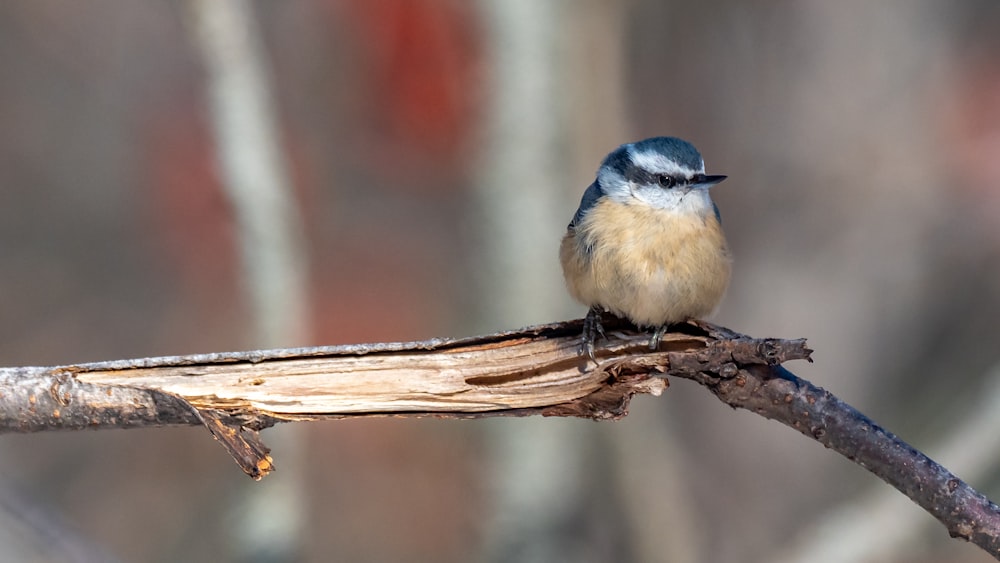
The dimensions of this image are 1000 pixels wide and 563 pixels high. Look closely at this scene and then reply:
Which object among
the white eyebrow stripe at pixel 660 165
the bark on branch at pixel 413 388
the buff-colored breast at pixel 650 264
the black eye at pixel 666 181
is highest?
the white eyebrow stripe at pixel 660 165

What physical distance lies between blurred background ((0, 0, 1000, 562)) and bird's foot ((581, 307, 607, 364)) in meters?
2.92

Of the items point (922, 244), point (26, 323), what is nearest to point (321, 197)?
point (26, 323)

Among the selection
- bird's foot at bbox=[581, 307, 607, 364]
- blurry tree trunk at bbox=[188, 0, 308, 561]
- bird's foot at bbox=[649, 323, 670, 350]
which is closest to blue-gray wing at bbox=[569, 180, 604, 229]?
bird's foot at bbox=[581, 307, 607, 364]

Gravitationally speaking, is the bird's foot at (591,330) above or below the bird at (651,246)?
below

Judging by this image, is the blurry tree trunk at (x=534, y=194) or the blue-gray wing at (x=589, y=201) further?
the blurry tree trunk at (x=534, y=194)

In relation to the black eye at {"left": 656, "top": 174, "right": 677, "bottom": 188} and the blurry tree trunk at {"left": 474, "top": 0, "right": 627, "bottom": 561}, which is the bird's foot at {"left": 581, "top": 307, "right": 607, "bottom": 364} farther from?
the blurry tree trunk at {"left": 474, "top": 0, "right": 627, "bottom": 561}

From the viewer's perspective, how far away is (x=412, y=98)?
7.09 metres

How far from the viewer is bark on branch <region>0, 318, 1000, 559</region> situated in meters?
2.44

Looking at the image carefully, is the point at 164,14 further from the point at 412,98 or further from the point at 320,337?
the point at 320,337

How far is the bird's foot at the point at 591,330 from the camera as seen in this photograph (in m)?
2.71

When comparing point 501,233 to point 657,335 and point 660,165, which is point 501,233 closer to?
point 660,165

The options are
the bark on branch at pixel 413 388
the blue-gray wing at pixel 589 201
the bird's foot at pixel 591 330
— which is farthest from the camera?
the blue-gray wing at pixel 589 201

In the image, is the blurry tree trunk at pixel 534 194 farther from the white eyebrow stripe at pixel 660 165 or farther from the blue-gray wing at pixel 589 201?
the white eyebrow stripe at pixel 660 165

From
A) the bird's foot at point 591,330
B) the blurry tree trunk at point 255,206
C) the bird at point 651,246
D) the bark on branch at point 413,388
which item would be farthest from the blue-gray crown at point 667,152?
the blurry tree trunk at point 255,206
